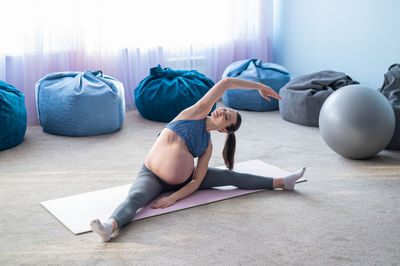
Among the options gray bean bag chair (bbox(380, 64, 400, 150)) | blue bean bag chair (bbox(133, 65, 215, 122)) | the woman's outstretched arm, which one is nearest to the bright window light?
blue bean bag chair (bbox(133, 65, 215, 122))

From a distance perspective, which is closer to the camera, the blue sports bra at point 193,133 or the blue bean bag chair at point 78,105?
the blue sports bra at point 193,133

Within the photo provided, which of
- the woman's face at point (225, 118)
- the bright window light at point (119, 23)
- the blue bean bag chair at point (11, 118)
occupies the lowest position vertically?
the blue bean bag chair at point (11, 118)

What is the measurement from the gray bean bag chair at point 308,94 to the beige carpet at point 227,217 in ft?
1.97

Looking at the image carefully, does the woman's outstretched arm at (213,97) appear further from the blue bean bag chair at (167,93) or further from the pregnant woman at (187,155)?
the blue bean bag chair at (167,93)

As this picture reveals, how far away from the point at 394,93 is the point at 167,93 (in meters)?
1.96

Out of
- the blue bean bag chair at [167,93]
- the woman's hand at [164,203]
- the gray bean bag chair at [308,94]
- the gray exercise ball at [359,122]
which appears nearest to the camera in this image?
the woman's hand at [164,203]

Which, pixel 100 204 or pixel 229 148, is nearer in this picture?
pixel 100 204

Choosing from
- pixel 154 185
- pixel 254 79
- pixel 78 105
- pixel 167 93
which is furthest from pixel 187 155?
pixel 254 79

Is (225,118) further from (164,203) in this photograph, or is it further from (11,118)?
(11,118)

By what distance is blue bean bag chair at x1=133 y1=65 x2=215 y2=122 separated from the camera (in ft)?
14.8

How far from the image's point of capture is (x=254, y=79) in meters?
5.02

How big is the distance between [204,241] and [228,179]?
65 cm

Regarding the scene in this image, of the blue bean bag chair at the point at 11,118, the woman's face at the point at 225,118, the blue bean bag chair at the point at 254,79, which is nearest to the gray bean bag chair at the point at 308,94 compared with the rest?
the blue bean bag chair at the point at 254,79

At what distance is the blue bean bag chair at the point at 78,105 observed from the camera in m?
4.10
